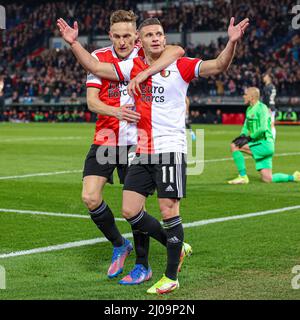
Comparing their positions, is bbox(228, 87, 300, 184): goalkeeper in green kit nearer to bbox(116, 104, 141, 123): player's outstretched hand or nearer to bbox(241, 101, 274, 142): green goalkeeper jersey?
bbox(241, 101, 274, 142): green goalkeeper jersey

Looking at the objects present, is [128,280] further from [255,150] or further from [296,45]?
[296,45]

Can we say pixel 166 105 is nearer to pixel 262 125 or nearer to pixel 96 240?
pixel 96 240

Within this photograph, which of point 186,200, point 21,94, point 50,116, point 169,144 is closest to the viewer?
point 169,144

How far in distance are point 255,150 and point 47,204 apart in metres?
4.75

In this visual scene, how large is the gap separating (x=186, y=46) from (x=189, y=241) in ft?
133

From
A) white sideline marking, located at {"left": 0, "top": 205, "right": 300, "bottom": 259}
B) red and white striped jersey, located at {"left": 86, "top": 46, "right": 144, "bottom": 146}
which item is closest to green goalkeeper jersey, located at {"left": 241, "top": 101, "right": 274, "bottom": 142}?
white sideline marking, located at {"left": 0, "top": 205, "right": 300, "bottom": 259}

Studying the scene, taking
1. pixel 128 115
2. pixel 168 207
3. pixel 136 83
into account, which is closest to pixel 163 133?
pixel 128 115

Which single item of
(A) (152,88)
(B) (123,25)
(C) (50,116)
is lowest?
(C) (50,116)

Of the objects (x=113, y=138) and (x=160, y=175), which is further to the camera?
(x=113, y=138)

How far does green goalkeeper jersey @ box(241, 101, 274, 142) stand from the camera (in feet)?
45.9

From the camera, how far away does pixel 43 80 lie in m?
51.1

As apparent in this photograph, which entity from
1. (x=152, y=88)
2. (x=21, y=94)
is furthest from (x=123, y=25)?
(x=21, y=94)

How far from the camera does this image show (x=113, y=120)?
689 centimetres

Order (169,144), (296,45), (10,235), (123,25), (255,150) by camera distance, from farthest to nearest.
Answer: (296,45), (255,150), (10,235), (123,25), (169,144)
